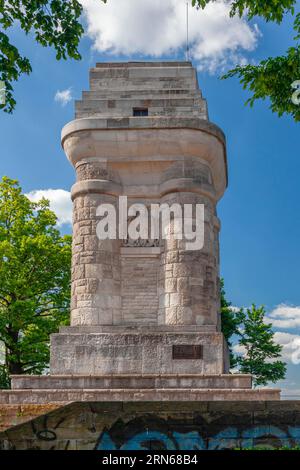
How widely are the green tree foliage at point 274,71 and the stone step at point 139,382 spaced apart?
629 cm

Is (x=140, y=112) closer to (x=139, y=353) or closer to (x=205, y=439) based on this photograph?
(x=139, y=353)

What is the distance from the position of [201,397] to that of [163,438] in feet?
14.6

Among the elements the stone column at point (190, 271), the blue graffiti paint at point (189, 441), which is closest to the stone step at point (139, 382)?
the stone column at point (190, 271)

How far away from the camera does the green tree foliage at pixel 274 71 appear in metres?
12.8

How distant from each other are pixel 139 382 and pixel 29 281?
1273 centimetres

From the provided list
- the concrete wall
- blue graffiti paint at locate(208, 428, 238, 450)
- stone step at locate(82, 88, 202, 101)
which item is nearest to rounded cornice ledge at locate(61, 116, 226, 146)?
stone step at locate(82, 88, 202, 101)

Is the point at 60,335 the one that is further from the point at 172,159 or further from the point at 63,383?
the point at 172,159

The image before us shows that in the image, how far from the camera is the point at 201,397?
14.6 meters

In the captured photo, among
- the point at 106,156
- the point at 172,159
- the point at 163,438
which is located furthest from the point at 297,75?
the point at 163,438

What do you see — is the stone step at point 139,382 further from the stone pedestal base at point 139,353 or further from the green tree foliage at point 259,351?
the green tree foliage at point 259,351

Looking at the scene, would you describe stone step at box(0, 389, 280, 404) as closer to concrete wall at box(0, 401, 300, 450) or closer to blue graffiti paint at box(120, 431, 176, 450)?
concrete wall at box(0, 401, 300, 450)

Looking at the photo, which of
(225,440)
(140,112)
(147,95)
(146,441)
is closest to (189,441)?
(225,440)

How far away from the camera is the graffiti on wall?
33.6 feet

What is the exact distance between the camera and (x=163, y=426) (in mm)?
10352
